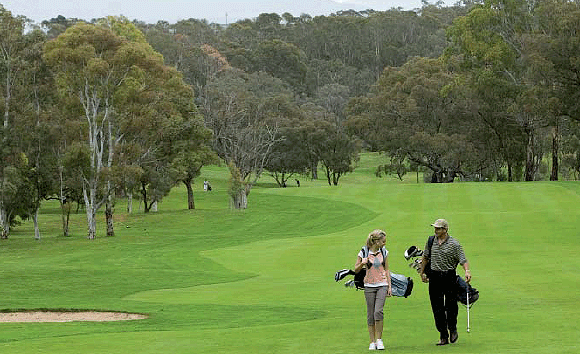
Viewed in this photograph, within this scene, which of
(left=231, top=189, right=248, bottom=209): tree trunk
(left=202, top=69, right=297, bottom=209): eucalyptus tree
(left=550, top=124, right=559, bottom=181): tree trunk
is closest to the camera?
(left=231, top=189, right=248, bottom=209): tree trunk

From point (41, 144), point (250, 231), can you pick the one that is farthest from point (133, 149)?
point (250, 231)

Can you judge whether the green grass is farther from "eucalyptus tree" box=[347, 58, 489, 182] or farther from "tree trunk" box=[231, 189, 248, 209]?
"eucalyptus tree" box=[347, 58, 489, 182]

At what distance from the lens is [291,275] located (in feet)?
90.8

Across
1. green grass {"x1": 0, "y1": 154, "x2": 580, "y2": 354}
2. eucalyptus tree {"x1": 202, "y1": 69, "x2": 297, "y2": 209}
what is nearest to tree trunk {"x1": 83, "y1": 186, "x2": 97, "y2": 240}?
green grass {"x1": 0, "y1": 154, "x2": 580, "y2": 354}

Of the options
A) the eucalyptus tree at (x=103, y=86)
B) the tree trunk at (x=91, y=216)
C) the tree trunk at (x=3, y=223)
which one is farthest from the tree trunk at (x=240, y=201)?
the tree trunk at (x=3, y=223)

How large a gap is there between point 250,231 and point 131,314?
31.7 meters

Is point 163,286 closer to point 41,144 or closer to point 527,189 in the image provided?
point 41,144

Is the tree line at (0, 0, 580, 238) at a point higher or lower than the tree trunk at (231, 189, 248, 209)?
higher

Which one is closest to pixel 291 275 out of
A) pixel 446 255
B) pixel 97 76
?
pixel 446 255

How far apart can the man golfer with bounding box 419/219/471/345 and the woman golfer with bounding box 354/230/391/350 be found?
2.82 feet

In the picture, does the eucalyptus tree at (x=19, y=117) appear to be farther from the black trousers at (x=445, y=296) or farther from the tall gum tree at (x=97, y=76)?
the black trousers at (x=445, y=296)

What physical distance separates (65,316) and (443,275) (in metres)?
11.0

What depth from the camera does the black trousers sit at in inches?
525

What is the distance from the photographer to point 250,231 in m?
51.8
